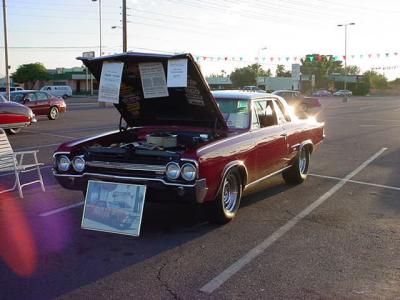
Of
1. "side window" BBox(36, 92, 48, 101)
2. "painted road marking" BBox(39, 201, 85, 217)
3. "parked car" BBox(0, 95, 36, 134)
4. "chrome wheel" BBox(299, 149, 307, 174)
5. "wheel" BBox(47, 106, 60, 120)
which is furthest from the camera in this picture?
"wheel" BBox(47, 106, 60, 120)

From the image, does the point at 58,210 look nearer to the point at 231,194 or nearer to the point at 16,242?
the point at 16,242

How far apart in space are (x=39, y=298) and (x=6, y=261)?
3.45ft

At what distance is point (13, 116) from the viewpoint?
16.8 m

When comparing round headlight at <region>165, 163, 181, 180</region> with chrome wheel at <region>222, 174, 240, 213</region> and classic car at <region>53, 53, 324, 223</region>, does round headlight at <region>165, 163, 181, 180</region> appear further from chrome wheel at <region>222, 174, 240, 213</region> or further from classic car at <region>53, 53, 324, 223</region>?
chrome wheel at <region>222, 174, 240, 213</region>

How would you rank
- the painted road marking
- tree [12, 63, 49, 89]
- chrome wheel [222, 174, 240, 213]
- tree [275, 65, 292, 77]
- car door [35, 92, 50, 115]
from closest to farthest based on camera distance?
chrome wheel [222, 174, 240, 213] → the painted road marking → car door [35, 92, 50, 115] → tree [12, 63, 49, 89] → tree [275, 65, 292, 77]

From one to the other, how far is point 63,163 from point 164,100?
157cm

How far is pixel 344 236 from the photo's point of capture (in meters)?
5.98

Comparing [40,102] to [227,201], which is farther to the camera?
[40,102]

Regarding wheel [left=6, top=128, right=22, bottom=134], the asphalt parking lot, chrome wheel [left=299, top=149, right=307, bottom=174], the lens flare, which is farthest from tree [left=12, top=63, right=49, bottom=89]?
the lens flare

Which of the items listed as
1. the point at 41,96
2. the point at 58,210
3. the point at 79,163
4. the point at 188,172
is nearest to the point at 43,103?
the point at 41,96

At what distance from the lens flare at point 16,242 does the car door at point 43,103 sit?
17767 mm

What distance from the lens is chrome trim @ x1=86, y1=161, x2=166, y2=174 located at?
18.5 feet

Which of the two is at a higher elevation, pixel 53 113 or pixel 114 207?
pixel 53 113

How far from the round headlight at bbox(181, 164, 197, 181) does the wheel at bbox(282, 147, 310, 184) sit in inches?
131
